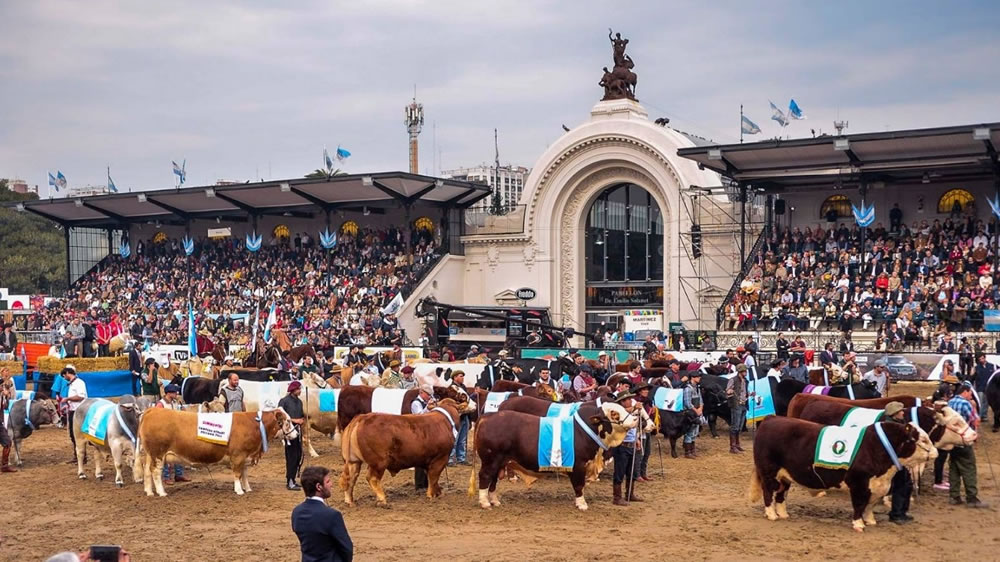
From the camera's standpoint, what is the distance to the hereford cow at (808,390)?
19.3 m

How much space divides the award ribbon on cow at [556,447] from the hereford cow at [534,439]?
59 mm

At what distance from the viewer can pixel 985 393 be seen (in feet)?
71.1

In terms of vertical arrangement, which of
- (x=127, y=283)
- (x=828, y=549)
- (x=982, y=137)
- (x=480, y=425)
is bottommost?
(x=828, y=549)

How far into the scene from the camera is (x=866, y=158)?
119ft

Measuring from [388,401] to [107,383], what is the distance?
13.4 meters

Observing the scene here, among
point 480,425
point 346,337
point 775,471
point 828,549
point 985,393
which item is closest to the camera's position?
point 828,549

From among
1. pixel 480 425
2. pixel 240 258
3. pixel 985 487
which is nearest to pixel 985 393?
Result: pixel 985 487

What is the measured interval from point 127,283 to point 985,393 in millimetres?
44033

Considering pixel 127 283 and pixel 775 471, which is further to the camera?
pixel 127 283

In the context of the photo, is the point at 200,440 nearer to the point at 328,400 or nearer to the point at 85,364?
the point at 328,400

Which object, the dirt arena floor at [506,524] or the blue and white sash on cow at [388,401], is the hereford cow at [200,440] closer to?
the dirt arena floor at [506,524]

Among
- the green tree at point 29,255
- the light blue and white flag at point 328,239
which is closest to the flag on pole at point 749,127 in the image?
the light blue and white flag at point 328,239

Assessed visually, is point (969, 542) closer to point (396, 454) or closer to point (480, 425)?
point (480, 425)

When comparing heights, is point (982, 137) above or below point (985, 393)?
above
